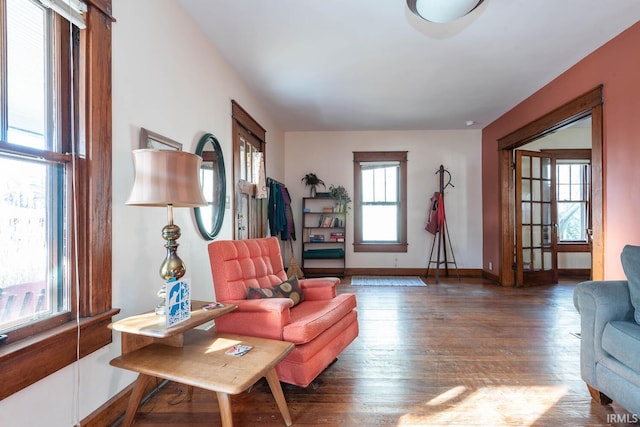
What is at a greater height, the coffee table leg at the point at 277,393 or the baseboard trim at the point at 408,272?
the coffee table leg at the point at 277,393

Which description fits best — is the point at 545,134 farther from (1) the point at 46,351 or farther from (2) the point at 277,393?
(1) the point at 46,351

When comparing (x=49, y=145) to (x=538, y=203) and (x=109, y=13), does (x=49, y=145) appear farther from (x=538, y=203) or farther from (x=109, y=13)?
(x=538, y=203)

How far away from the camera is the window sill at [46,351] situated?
3.59 ft

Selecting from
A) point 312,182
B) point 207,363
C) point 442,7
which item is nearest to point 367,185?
point 312,182

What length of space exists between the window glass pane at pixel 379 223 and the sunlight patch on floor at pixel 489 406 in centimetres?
372

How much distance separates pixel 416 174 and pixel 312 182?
1.95 meters

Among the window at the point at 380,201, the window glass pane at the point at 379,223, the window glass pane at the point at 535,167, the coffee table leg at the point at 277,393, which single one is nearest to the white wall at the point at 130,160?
the coffee table leg at the point at 277,393

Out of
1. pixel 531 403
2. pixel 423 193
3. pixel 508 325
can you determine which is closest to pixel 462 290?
pixel 508 325

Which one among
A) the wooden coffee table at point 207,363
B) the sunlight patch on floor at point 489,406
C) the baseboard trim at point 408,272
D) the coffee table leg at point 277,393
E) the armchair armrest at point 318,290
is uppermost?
the armchair armrest at point 318,290

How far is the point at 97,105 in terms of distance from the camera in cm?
146

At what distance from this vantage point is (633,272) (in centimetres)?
171

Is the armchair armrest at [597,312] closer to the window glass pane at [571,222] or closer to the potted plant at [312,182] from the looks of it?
the potted plant at [312,182]

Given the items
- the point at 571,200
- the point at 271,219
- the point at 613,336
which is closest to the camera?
the point at 613,336

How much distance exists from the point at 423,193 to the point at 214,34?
425 cm
